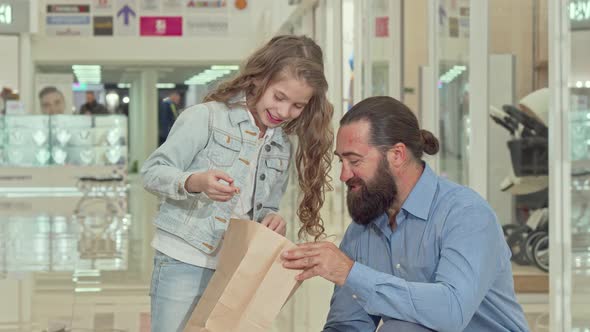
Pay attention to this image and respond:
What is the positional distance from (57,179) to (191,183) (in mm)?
14784

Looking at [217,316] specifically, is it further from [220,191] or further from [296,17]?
[296,17]

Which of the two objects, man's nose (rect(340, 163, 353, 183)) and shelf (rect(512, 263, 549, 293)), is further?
shelf (rect(512, 263, 549, 293))

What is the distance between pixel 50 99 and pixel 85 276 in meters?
15.8

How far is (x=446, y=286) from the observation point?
2.35 metres

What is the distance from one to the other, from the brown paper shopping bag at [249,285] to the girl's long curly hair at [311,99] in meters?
0.44

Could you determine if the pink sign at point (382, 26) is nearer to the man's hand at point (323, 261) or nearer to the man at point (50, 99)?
the man's hand at point (323, 261)

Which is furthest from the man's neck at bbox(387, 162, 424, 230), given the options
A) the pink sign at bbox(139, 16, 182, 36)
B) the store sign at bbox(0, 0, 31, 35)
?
the pink sign at bbox(139, 16, 182, 36)

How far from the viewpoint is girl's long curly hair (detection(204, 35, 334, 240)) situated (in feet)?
8.95

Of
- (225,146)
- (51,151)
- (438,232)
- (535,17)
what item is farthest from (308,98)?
(51,151)

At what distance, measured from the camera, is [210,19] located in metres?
24.3

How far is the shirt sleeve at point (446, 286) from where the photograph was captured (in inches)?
91.5

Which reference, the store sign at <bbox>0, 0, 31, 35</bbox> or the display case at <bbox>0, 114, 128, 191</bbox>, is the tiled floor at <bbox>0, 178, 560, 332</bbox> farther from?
the store sign at <bbox>0, 0, 31, 35</bbox>

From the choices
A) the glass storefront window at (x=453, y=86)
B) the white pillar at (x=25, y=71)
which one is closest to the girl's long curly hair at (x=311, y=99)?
the glass storefront window at (x=453, y=86)

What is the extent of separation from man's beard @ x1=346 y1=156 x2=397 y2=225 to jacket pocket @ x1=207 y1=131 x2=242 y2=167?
1.37 ft
